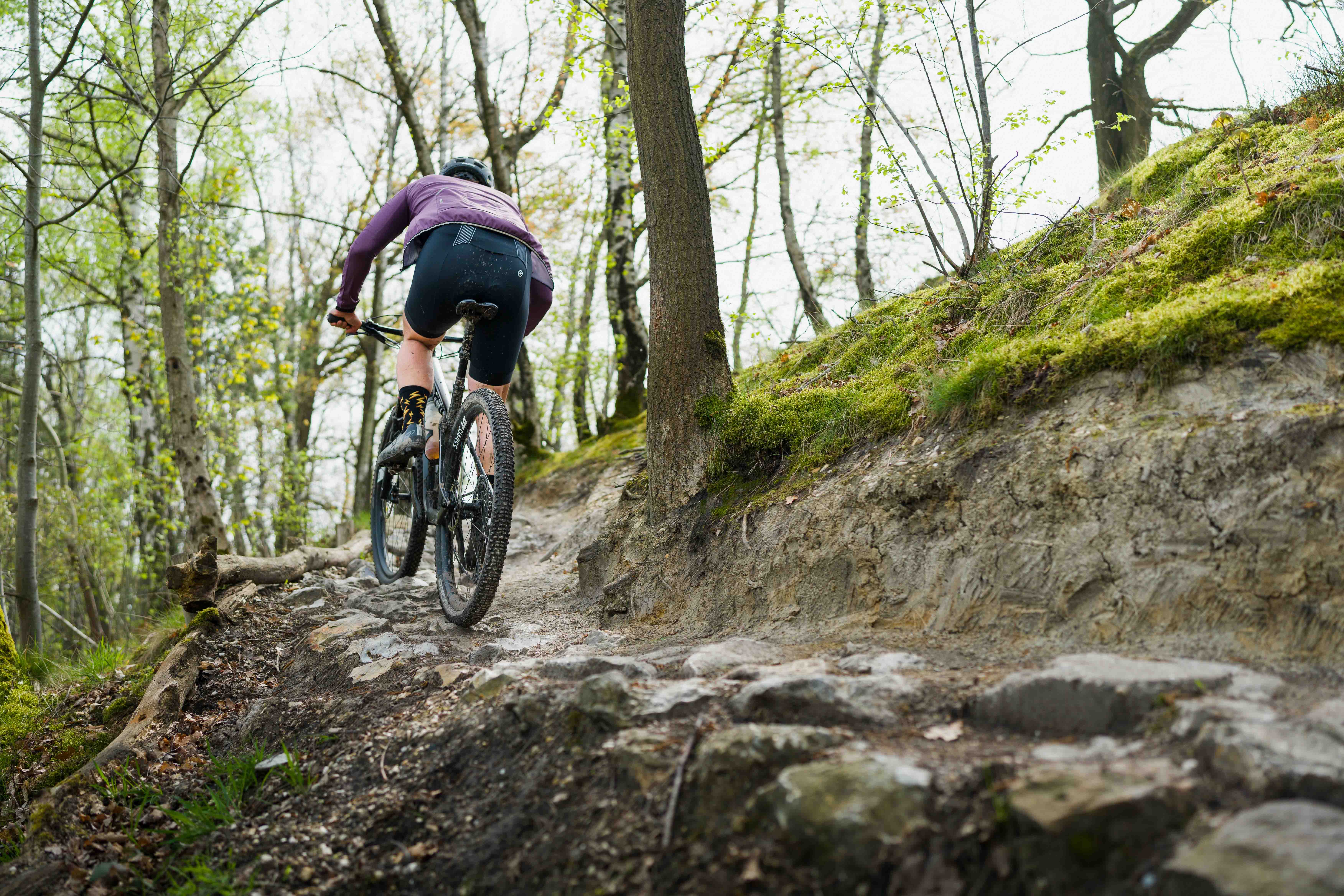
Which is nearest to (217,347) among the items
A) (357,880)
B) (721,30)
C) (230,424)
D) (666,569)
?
(230,424)

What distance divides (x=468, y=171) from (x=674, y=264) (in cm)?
138

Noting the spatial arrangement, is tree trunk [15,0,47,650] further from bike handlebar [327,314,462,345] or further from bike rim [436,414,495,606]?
bike rim [436,414,495,606]

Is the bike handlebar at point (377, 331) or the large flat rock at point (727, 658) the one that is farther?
the bike handlebar at point (377, 331)

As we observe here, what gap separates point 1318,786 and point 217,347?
1644cm

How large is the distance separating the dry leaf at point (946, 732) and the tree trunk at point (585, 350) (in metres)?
9.74

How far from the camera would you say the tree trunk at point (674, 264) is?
4.72 m

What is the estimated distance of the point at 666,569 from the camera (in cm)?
439

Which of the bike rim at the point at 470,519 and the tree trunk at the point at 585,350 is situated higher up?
the tree trunk at the point at 585,350

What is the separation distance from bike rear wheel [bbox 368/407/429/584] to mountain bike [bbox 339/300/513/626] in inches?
0.5

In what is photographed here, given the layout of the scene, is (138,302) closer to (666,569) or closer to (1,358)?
(1,358)

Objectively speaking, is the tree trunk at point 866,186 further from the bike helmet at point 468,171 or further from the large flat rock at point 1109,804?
the large flat rock at point 1109,804

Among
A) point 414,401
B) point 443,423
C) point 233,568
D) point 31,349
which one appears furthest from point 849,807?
point 31,349

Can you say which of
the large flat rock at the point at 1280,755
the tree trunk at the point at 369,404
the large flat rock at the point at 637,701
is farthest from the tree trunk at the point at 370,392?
the large flat rock at the point at 1280,755

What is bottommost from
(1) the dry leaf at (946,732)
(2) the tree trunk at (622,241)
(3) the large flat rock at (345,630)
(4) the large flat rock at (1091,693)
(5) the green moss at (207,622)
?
(1) the dry leaf at (946,732)
